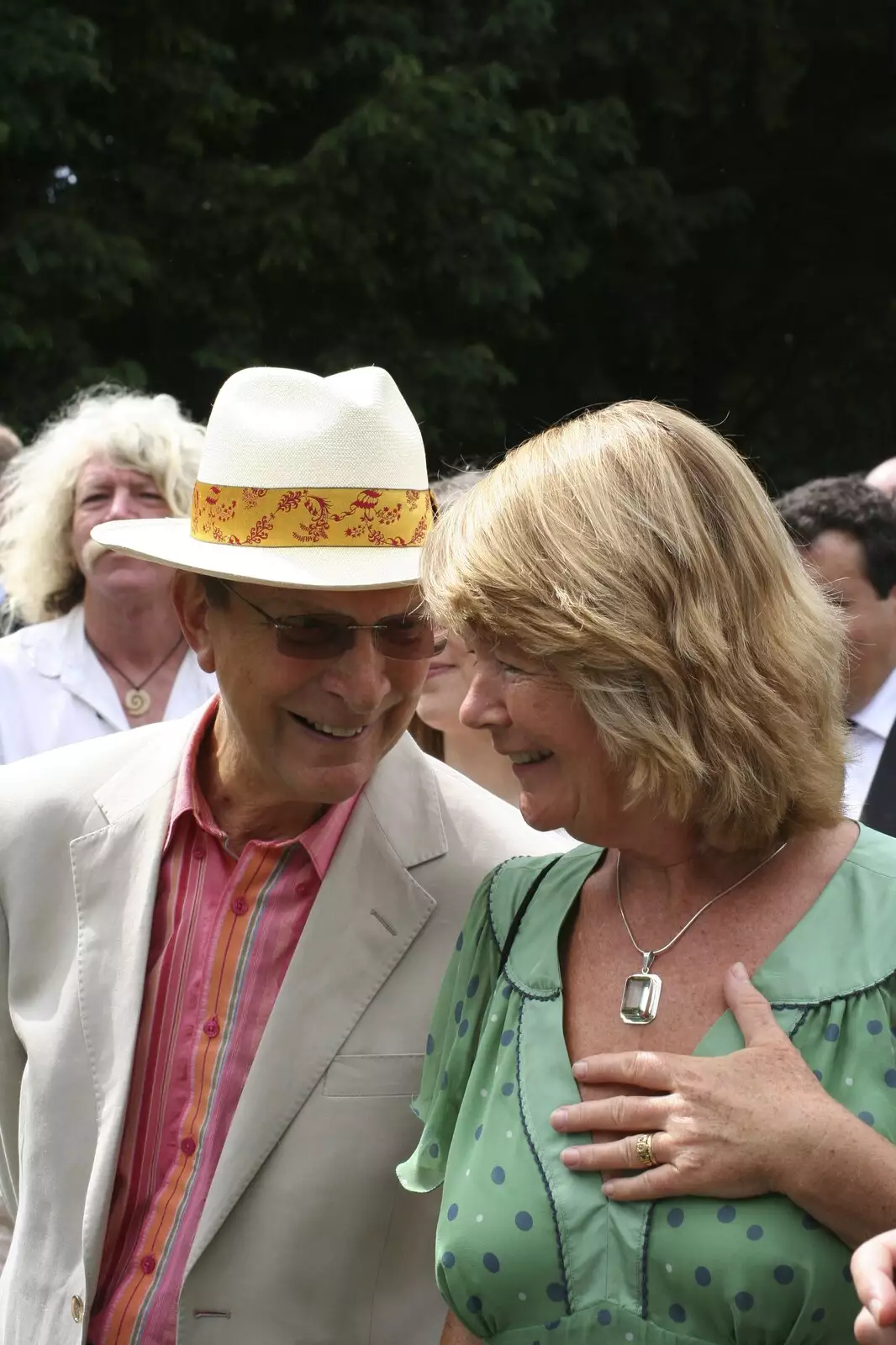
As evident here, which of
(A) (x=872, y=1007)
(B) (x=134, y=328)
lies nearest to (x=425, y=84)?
(B) (x=134, y=328)

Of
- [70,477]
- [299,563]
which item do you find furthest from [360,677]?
[70,477]

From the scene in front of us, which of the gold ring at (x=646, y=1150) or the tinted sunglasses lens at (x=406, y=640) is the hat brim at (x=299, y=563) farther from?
the gold ring at (x=646, y=1150)

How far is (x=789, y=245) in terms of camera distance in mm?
15281

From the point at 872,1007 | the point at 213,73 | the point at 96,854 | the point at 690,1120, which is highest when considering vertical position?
the point at 872,1007

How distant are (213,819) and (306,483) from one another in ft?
1.83

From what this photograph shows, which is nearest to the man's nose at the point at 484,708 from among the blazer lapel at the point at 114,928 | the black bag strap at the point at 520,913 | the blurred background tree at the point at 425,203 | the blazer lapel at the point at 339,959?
the black bag strap at the point at 520,913

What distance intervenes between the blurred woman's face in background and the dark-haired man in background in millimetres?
1194

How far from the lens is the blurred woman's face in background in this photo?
422 centimetres

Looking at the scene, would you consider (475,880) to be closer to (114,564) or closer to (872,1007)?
(872,1007)

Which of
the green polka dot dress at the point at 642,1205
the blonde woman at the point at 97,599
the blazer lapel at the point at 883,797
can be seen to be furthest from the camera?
the blonde woman at the point at 97,599

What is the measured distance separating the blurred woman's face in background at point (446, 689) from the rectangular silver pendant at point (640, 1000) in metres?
2.20

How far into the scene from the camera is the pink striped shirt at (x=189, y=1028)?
237cm

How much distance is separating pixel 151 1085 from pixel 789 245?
1406 centimetres

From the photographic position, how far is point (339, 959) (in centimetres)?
243
